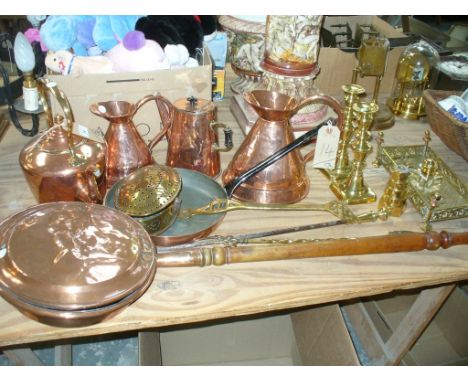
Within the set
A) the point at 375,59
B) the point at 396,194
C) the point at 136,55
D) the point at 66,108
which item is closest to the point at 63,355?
the point at 66,108

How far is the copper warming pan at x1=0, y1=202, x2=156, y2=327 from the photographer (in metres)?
0.57

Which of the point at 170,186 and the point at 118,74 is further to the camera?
the point at 118,74

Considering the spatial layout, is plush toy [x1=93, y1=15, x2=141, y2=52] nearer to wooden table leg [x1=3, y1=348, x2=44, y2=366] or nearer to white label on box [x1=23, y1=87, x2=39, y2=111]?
white label on box [x1=23, y1=87, x2=39, y2=111]

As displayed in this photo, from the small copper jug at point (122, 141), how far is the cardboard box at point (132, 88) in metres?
0.08

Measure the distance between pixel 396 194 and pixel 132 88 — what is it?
1.86ft

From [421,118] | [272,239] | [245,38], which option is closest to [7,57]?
[245,38]

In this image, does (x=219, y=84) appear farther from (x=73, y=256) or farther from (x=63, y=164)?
(x=73, y=256)

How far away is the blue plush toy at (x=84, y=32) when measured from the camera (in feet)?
3.18

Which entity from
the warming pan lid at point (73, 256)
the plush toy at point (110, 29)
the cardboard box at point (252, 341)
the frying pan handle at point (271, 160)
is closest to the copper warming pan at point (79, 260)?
the warming pan lid at point (73, 256)

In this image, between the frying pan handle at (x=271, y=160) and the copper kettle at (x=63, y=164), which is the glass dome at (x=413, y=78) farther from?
the copper kettle at (x=63, y=164)

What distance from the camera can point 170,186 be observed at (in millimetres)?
777
